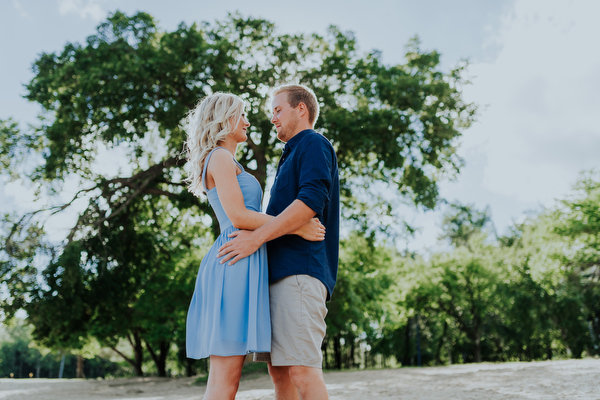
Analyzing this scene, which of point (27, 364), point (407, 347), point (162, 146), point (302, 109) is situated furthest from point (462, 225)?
point (27, 364)

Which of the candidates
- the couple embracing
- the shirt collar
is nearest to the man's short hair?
the couple embracing

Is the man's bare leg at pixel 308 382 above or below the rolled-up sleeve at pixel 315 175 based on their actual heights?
below

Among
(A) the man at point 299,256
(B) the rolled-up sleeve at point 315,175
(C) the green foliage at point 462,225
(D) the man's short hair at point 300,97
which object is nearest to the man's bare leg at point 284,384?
(A) the man at point 299,256

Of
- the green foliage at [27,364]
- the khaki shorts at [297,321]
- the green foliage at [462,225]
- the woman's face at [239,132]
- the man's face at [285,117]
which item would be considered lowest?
the green foliage at [27,364]

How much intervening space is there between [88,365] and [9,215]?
55.8 meters

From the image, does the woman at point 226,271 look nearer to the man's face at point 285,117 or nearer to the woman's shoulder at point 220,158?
the woman's shoulder at point 220,158

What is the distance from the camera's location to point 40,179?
14750 mm

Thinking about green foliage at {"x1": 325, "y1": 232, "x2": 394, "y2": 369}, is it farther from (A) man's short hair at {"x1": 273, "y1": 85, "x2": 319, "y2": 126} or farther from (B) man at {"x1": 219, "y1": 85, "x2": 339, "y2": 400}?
(B) man at {"x1": 219, "y1": 85, "x2": 339, "y2": 400}

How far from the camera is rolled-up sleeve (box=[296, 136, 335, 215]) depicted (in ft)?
8.16

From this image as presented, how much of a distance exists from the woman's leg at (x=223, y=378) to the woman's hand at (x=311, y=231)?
705 millimetres

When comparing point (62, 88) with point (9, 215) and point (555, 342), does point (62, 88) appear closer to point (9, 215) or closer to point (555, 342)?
point (9, 215)

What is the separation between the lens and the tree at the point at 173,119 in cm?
1318

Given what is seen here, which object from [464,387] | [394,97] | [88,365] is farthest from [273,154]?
[88,365]

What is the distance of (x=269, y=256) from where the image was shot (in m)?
2.65
